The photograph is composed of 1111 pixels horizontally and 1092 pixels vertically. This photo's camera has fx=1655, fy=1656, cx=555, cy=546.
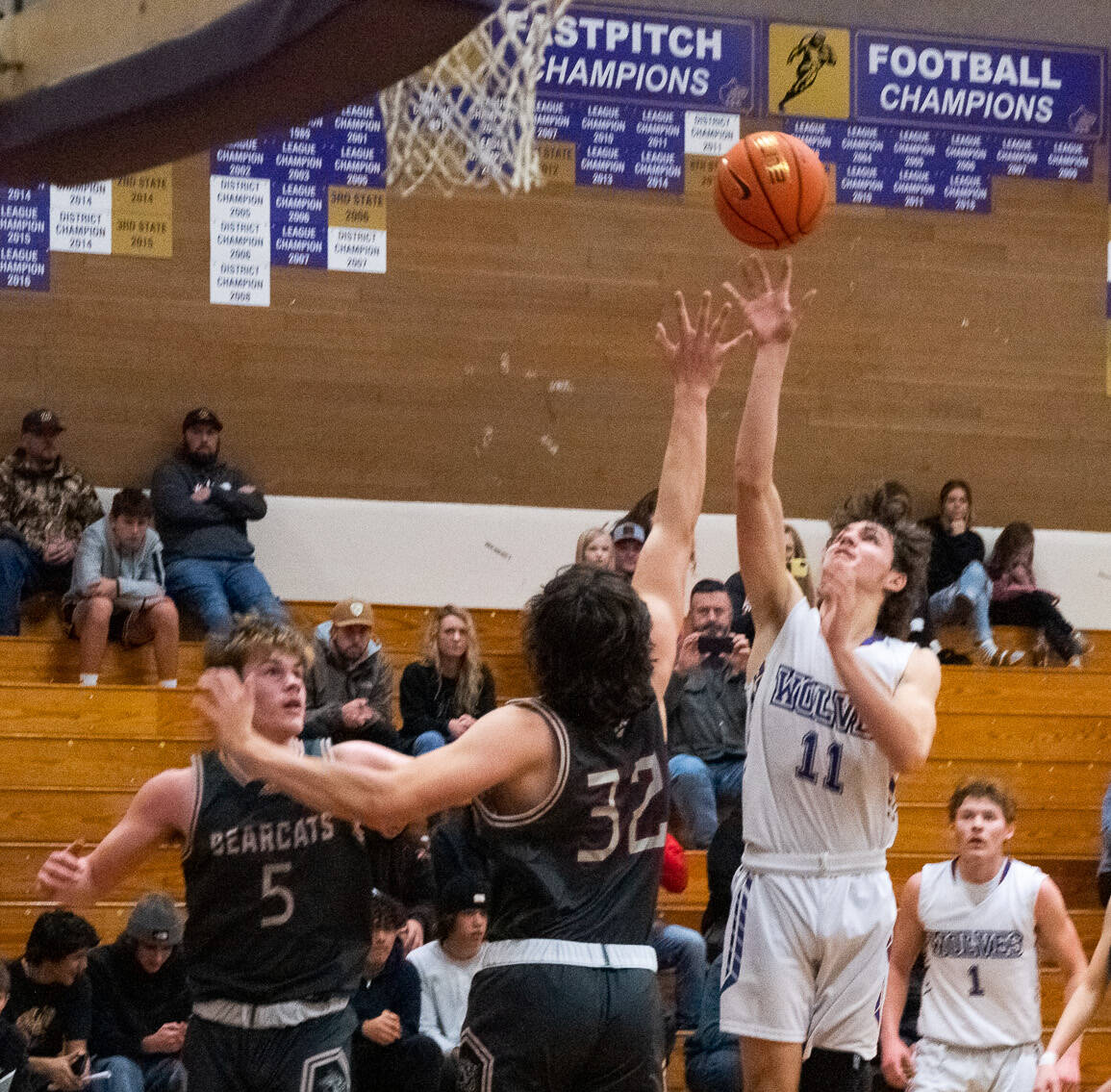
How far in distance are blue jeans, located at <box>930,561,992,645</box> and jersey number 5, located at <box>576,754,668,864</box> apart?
309 inches

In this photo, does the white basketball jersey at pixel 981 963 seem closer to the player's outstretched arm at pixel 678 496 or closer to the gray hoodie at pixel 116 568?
the player's outstretched arm at pixel 678 496

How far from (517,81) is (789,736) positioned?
7.54 m

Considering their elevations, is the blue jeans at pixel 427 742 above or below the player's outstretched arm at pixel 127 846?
below

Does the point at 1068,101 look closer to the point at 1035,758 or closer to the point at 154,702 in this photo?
the point at 1035,758

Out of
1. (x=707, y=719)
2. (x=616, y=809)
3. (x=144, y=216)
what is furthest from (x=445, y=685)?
(x=616, y=809)

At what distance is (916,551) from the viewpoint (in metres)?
5.02

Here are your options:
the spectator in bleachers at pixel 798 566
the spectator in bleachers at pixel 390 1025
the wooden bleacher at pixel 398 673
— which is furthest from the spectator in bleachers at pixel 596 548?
the spectator in bleachers at pixel 390 1025

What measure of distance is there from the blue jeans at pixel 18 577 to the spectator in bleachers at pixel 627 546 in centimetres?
325

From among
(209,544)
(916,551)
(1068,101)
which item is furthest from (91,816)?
(1068,101)

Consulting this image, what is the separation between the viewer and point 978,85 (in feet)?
40.5

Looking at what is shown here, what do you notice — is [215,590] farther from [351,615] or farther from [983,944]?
[983,944]

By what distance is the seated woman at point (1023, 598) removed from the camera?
1125 cm

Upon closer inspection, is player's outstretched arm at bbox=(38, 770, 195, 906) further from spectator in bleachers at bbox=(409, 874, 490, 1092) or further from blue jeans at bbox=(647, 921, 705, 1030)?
spectator in bleachers at bbox=(409, 874, 490, 1092)

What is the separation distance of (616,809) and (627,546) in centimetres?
582
